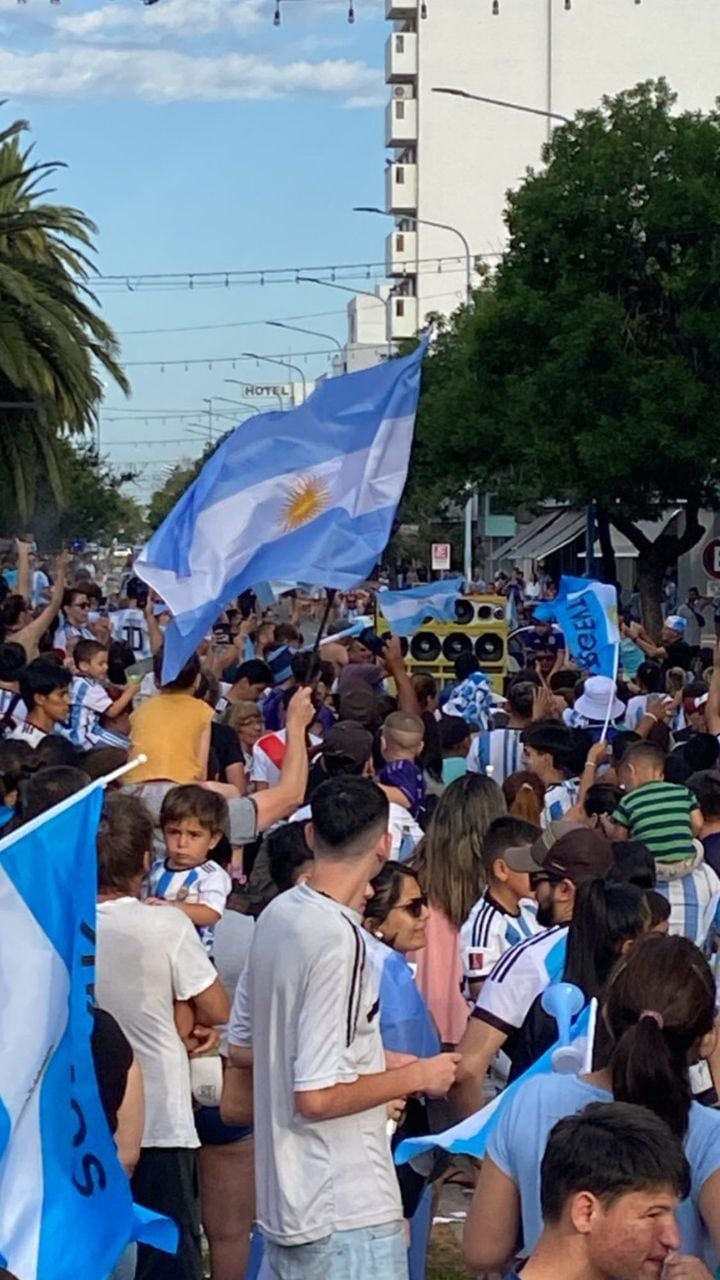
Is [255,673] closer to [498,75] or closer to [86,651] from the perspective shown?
[86,651]

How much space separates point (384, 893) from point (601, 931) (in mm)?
911

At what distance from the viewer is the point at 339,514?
870 cm

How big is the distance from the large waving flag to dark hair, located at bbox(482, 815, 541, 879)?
7121mm

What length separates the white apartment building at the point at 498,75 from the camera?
297 feet

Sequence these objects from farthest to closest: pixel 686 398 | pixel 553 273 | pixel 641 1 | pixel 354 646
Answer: pixel 641 1 → pixel 553 273 → pixel 686 398 → pixel 354 646

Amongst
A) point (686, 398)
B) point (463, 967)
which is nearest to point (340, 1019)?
point (463, 967)

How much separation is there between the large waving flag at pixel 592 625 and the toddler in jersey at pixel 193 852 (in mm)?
7162

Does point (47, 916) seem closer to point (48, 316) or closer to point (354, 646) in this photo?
point (354, 646)

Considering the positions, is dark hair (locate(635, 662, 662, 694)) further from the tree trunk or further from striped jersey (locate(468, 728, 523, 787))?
the tree trunk

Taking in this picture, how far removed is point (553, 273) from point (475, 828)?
30934mm

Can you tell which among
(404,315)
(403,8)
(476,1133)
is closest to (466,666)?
(476,1133)

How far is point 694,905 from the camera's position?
7184 mm

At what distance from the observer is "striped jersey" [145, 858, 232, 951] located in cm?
666

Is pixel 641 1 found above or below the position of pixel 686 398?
above
